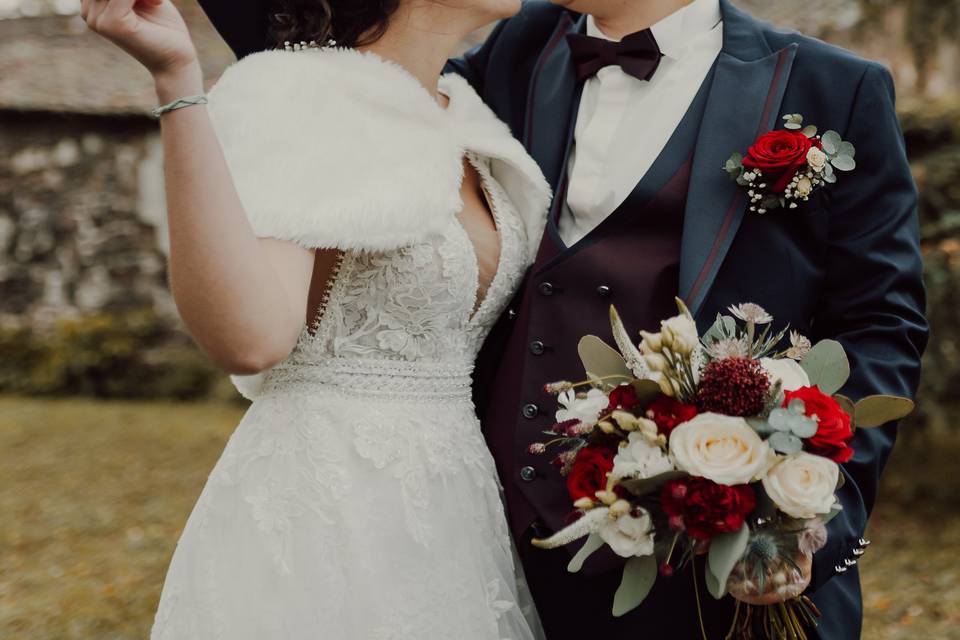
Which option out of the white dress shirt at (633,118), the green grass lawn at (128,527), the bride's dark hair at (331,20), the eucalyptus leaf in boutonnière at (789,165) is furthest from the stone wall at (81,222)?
the eucalyptus leaf in boutonnière at (789,165)

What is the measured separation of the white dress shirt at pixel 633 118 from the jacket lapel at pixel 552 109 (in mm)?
41

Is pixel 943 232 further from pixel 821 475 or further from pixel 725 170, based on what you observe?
pixel 821 475

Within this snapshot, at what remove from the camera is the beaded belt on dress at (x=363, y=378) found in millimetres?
2447

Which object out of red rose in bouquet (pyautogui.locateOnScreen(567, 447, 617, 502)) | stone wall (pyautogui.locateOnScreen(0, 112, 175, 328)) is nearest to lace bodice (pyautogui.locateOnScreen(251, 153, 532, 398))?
red rose in bouquet (pyautogui.locateOnScreen(567, 447, 617, 502))

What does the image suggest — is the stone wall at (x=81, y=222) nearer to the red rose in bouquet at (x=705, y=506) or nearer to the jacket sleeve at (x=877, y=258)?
the jacket sleeve at (x=877, y=258)

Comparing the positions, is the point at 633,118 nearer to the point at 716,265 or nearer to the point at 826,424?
the point at 716,265

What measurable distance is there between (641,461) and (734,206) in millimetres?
787

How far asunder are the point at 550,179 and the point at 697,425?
107 centimetres

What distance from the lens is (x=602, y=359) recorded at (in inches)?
83.0

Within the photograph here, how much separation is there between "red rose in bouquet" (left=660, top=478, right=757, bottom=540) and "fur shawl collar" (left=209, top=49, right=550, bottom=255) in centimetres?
83

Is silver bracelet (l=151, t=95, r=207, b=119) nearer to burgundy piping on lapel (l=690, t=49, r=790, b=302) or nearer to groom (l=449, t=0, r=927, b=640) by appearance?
groom (l=449, t=0, r=927, b=640)

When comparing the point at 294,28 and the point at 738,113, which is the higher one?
the point at 738,113

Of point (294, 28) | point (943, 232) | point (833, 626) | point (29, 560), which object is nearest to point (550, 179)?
point (294, 28)

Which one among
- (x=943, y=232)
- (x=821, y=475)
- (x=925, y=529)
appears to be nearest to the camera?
(x=821, y=475)
